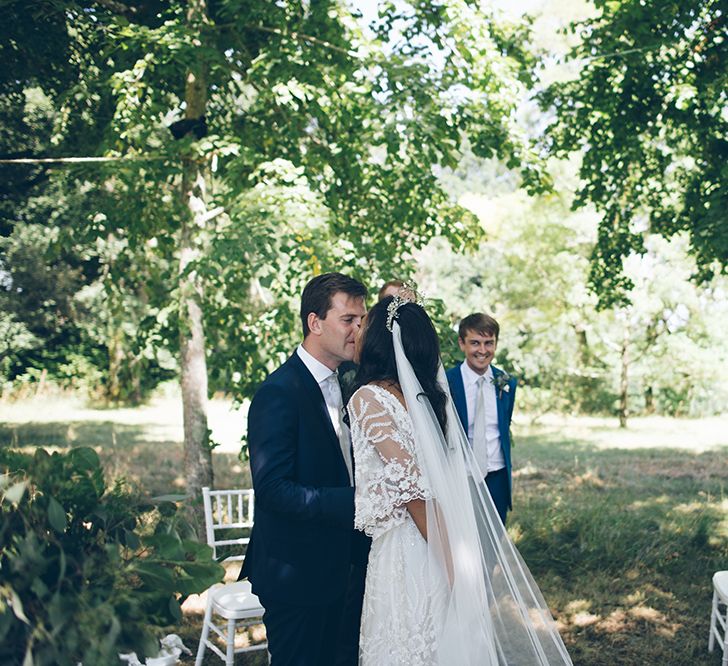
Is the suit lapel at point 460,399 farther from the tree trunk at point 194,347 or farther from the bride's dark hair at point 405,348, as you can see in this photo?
the tree trunk at point 194,347

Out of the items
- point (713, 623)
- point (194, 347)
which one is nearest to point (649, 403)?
point (194, 347)

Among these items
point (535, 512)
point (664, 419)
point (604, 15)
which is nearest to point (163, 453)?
point (535, 512)

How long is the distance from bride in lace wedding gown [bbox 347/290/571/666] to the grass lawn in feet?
4.64

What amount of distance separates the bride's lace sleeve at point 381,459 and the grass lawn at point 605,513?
1350 mm

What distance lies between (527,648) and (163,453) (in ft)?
39.8

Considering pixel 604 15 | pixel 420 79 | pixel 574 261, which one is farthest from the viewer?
pixel 574 261

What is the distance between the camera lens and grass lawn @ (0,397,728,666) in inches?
224

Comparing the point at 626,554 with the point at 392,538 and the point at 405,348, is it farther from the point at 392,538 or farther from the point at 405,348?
the point at 405,348

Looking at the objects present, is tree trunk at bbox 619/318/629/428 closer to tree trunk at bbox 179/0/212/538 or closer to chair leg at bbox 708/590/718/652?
tree trunk at bbox 179/0/212/538

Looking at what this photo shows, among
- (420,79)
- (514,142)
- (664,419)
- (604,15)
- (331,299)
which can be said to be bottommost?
(664,419)

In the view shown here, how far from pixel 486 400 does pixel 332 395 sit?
2.49 m

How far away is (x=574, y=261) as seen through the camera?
20.0 metres

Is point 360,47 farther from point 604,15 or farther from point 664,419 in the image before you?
point 664,419

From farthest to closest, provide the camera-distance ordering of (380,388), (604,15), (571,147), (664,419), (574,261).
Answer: (664,419) < (574,261) < (571,147) < (604,15) < (380,388)
